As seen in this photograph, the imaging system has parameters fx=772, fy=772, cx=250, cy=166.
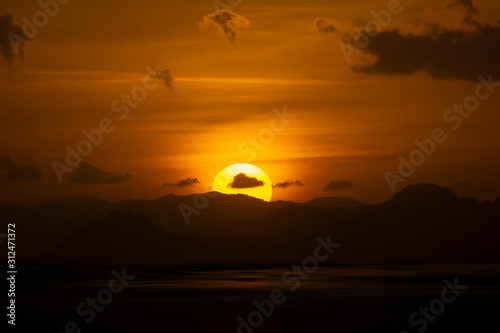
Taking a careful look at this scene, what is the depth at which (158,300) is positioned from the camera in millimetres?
113062

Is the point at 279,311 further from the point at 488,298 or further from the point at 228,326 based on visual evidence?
the point at 488,298

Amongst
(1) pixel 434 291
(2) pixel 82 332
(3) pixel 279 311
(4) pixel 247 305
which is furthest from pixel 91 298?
(1) pixel 434 291

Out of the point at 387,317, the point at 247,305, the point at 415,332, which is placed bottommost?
the point at 415,332

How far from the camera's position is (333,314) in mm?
91000

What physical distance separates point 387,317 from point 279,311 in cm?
1383

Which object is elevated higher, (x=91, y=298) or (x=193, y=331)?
(x=91, y=298)

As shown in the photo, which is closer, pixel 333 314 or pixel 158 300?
pixel 333 314

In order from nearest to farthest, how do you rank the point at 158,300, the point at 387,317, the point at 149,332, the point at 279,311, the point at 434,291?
the point at 149,332 → the point at 387,317 → the point at 279,311 → the point at 158,300 → the point at 434,291

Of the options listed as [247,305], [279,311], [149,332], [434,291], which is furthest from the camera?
[434,291]

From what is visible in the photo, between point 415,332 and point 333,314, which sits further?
point 333,314

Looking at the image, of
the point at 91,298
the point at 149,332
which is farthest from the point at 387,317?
the point at 91,298

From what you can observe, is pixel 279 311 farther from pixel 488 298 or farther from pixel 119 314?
pixel 488 298

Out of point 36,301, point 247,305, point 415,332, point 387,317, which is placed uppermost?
point 36,301

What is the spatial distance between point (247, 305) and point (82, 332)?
32811 mm
